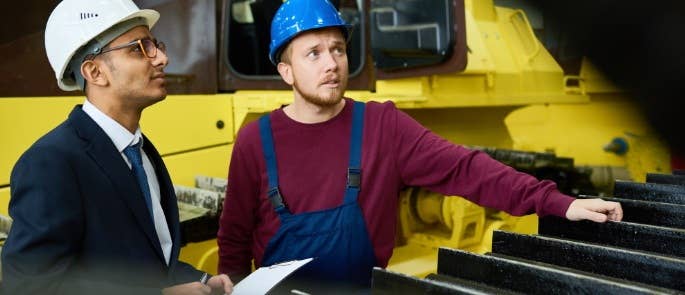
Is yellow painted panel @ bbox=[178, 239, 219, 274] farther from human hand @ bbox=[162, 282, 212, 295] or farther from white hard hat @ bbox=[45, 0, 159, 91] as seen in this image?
white hard hat @ bbox=[45, 0, 159, 91]

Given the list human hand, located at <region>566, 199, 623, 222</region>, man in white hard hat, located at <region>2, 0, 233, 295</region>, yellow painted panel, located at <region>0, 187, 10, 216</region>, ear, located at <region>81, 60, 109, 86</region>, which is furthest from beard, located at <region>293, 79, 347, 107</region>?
yellow painted panel, located at <region>0, 187, 10, 216</region>

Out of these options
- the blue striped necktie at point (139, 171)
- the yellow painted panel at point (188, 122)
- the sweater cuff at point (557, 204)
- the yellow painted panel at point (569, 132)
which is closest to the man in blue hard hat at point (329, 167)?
the sweater cuff at point (557, 204)

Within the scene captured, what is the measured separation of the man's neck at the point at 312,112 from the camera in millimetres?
1772

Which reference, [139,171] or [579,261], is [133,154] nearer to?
[139,171]

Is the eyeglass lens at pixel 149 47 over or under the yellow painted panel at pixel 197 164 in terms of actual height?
over

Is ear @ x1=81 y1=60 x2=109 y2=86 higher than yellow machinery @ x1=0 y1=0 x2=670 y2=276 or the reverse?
higher

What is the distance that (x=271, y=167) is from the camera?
68.6 inches

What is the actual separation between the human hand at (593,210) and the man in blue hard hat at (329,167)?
0.23 meters

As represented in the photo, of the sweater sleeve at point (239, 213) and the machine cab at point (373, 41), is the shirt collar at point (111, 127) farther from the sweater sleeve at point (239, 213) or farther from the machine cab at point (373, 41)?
the machine cab at point (373, 41)

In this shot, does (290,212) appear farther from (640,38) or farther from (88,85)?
(640,38)

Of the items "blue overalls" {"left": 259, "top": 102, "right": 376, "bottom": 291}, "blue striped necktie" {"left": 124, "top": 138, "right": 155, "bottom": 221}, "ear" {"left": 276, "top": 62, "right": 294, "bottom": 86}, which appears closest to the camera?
"blue striped necktie" {"left": 124, "top": 138, "right": 155, "bottom": 221}

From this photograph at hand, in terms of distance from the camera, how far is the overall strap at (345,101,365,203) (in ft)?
5.58

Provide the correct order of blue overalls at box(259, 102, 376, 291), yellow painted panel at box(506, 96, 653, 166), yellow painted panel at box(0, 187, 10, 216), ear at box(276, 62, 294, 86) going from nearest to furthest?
blue overalls at box(259, 102, 376, 291) < ear at box(276, 62, 294, 86) < yellow painted panel at box(0, 187, 10, 216) < yellow painted panel at box(506, 96, 653, 166)

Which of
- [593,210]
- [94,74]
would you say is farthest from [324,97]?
[593,210]
